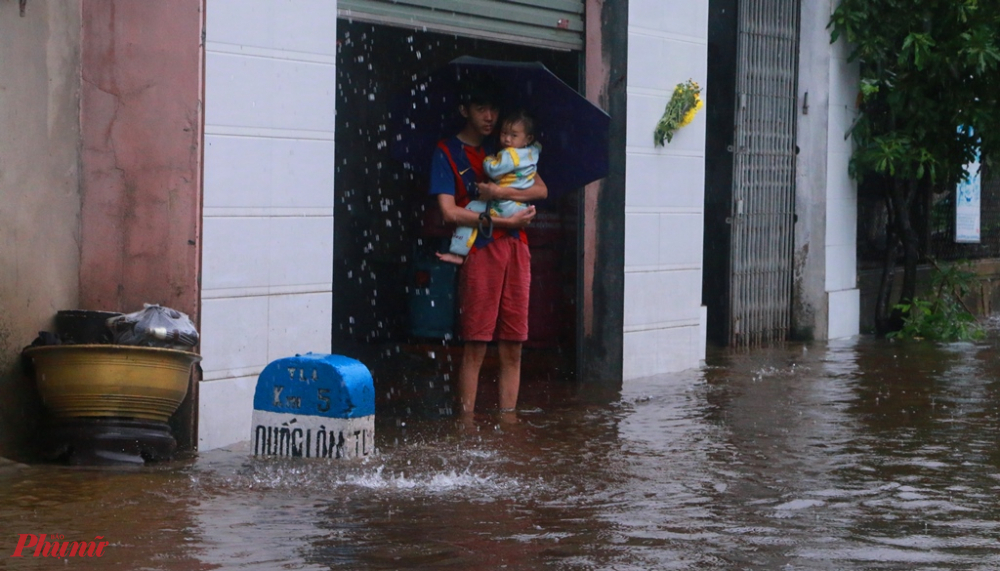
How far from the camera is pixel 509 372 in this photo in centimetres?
795

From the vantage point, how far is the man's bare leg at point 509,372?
25.9 ft

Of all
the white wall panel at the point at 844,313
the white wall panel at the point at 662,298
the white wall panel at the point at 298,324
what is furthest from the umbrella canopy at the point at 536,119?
the white wall panel at the point at 844,313

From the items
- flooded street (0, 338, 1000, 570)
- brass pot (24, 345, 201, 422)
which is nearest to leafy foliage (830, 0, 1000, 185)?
flooded street (0, 338, 1000, 570)

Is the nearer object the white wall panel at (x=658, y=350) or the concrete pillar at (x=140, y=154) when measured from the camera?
the concrete pillar at (x=140, y=154)

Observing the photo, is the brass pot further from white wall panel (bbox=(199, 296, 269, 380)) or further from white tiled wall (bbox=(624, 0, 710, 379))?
white tiled wall (bbox=(624, 0, 710, 379))

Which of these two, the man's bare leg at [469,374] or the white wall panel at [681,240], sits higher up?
the white wall panel at [681,240]

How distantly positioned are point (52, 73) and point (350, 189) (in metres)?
5.40

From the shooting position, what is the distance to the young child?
24.9 feet

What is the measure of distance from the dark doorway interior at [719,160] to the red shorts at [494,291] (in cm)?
434

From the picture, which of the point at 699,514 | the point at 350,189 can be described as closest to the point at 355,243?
the point at 350,189

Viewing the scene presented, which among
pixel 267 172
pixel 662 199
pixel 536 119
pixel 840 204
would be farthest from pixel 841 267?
pixel 267 172

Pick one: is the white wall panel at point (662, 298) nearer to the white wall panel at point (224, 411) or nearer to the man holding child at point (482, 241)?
the man holding child at point (482, 241)

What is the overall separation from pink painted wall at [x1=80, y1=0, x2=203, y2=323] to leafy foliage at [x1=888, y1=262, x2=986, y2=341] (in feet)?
27.6

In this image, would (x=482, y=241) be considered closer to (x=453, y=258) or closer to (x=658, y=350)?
(x=453, y=258)
